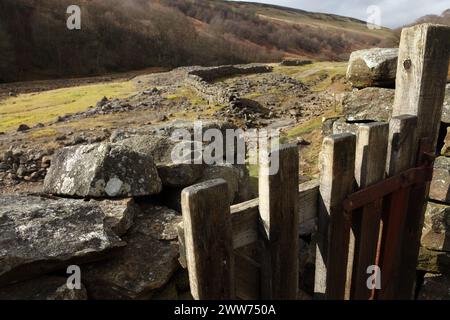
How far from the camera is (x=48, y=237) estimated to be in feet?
9.35

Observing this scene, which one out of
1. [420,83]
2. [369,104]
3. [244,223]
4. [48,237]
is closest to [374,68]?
[369,104]

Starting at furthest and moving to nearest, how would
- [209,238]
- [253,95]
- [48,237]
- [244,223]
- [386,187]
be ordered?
[253,95]
[48,237]
[386,187]
[244,223]
[209,238]

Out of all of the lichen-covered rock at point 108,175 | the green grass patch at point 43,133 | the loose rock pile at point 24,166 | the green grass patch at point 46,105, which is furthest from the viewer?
the green grass patch at point 46,105

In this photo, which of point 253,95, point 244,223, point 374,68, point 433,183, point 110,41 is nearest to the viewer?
point 244,223

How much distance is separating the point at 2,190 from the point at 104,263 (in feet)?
13.3

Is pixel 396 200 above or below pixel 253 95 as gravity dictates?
above

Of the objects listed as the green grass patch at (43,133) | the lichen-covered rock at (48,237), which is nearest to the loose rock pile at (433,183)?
the lichen-covered rock at (48,237)

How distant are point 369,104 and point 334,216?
208 cm

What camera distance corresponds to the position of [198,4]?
76.0m

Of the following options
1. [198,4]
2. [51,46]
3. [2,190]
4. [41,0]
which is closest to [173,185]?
[2,190]

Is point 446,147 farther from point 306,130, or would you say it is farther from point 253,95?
point 253,95

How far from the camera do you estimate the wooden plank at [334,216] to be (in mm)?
2340

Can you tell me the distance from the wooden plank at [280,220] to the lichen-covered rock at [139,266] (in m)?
1.05

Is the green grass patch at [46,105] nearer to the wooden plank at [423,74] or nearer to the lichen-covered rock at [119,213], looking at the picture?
the lichen-covered rock at [119,213]
